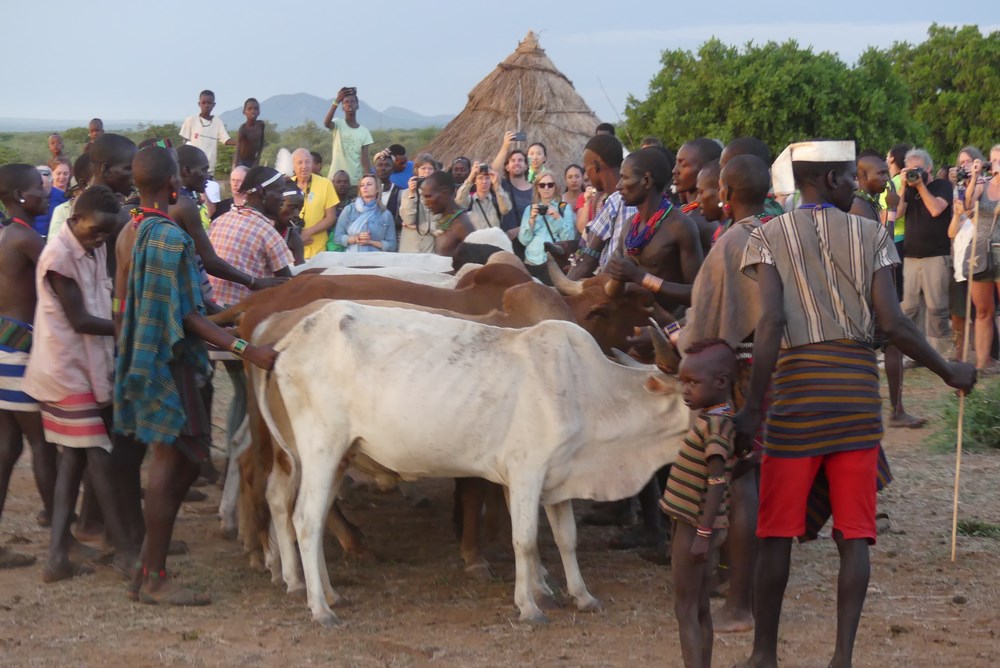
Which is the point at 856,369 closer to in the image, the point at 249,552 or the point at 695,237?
the point at 695,237

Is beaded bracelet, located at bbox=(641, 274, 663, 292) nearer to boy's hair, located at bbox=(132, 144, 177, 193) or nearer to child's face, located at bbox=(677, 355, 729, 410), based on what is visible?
child's face, located at bbox=(677, 355, 729, 410)

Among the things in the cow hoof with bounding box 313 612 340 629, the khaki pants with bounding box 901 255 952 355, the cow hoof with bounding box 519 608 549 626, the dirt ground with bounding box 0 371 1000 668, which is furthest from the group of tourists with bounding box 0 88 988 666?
the khaki pants with bounding box 901 255 952 355

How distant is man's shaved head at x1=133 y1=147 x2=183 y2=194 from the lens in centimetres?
599

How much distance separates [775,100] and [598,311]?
45.2 feet

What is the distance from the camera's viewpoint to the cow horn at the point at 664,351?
17.5ft

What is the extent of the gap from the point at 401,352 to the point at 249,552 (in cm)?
168

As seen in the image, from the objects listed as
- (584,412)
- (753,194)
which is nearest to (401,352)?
(584,412)

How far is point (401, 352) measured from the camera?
594 cm

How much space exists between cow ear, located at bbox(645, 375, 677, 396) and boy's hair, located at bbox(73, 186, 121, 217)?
9.45 feet

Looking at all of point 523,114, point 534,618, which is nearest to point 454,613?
point 534,618

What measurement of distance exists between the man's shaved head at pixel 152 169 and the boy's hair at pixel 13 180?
1.02 m

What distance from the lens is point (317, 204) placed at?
12414mm

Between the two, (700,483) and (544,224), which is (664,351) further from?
(544,224)

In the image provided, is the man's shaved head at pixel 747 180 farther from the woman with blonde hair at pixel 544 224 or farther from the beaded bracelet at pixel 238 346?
the woman with blonde hair at pixel 544 224
